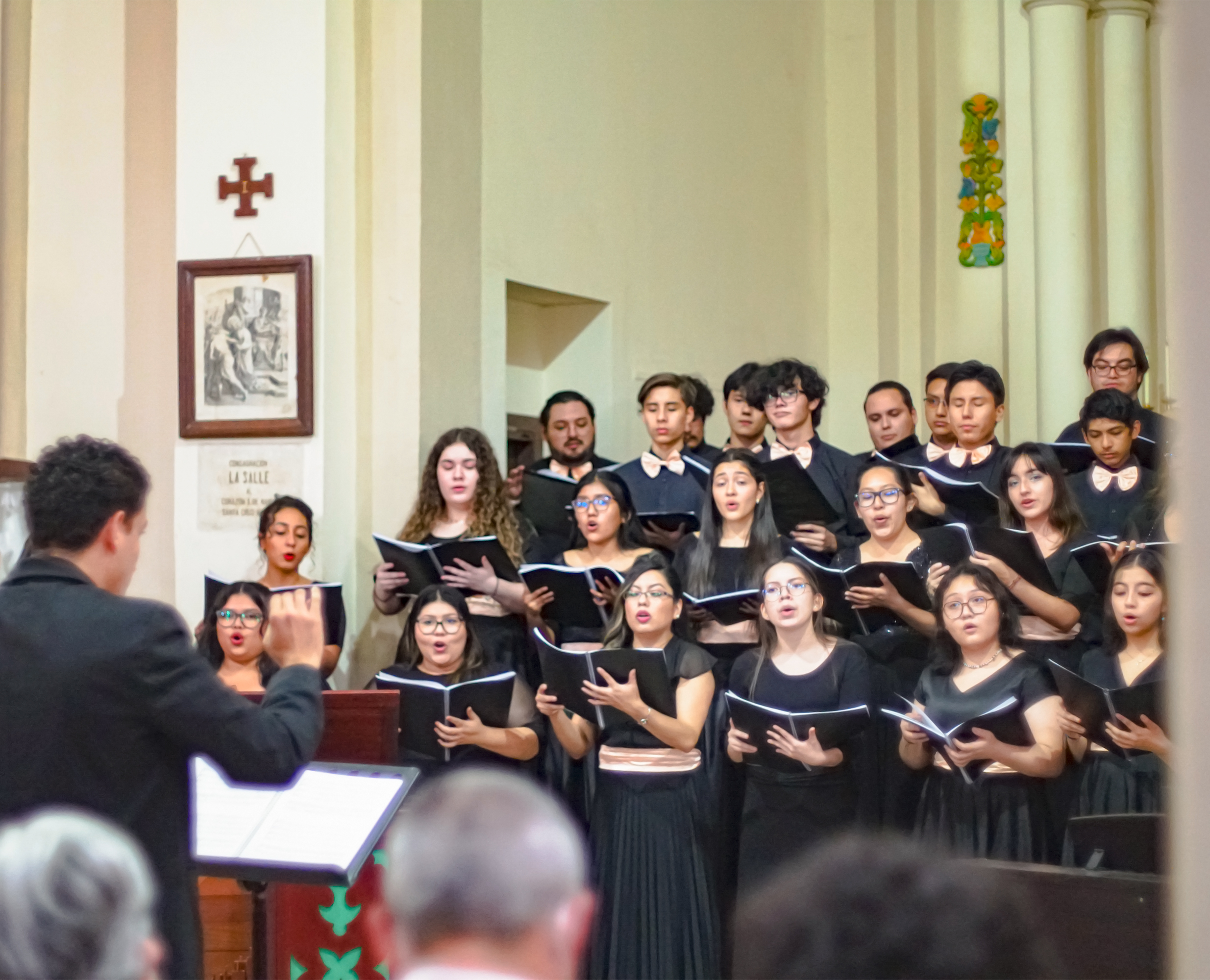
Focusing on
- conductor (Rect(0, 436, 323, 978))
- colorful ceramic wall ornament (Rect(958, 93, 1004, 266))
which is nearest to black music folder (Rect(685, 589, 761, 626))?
conductor (Rect(0, 436, 323, 978))

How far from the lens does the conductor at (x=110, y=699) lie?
2.57 metres

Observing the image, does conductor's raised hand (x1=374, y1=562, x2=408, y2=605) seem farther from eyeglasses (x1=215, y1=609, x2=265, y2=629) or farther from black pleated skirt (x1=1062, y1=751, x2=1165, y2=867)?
black pleated skirt (x1=1062, y1=751, x2=1165, y2=867)

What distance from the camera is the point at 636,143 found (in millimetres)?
8586

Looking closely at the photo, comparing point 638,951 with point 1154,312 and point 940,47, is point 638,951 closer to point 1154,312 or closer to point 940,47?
point 1154,312

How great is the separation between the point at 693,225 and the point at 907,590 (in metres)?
4.33

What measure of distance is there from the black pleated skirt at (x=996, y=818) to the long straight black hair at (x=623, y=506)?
1.48 meters

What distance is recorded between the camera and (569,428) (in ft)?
22.7

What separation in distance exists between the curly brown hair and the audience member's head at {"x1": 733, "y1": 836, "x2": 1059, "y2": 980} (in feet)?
15.8

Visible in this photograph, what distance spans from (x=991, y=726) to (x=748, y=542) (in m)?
1.27

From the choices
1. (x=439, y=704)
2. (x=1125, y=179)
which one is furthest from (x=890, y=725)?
(x=1125, y=179)

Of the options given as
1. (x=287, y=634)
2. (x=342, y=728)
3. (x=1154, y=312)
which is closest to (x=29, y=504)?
(x=287, y=634)

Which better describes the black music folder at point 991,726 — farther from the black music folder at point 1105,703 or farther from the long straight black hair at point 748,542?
the long straight black hair at point 748,542

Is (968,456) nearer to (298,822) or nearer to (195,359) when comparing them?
(195,359)

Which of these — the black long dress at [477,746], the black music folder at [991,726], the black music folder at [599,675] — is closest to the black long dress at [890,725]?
the black music folder at [991,726]
